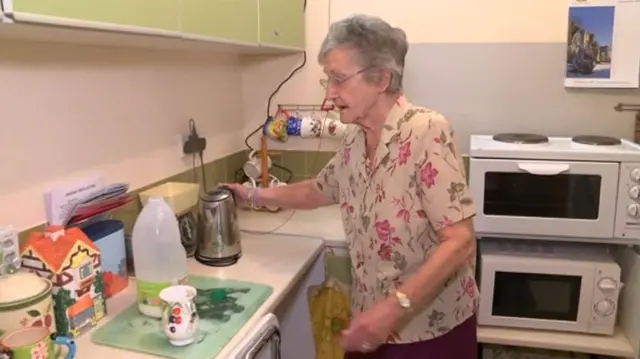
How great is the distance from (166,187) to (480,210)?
1.09 m

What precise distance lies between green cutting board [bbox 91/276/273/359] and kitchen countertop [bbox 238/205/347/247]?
0.50 metres

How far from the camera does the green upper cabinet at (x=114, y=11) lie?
0.95 metres

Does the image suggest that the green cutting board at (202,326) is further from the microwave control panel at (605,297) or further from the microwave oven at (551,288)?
the microwave control panel at (605,297)

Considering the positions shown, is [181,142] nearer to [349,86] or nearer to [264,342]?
[349,86]

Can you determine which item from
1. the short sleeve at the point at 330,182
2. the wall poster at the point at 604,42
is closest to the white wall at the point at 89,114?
the short sleeve at the point at 330,182

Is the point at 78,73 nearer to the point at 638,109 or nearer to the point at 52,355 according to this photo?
the point at 52,355

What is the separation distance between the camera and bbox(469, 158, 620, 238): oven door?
6.12 ft

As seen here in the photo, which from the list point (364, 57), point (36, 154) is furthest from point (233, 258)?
point (364, 57)

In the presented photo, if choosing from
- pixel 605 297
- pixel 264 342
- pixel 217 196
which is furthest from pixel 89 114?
pixel 605 297

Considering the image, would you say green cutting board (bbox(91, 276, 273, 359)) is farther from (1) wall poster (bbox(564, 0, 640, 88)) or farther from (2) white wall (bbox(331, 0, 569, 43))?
(1) wall poster (bbox(564, 0, 640, 88))

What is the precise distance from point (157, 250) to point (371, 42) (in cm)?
77

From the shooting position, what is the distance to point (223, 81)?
2414 millimetres

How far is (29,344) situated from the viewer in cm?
105

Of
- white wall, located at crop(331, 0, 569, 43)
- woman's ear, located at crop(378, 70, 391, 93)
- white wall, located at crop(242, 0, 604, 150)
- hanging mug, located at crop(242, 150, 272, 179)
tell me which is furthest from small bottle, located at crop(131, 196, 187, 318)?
white wall, located at crop(331, 0, 569, 43)
